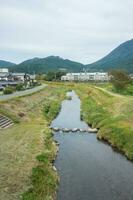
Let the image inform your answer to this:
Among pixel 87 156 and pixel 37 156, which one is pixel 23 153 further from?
pixel 87 156

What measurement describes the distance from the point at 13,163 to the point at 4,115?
20.1 metres

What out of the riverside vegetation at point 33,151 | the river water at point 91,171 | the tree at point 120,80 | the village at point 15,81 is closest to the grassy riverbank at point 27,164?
the riverside vegetation at point 33,151

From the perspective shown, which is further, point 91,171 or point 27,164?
point 91,171

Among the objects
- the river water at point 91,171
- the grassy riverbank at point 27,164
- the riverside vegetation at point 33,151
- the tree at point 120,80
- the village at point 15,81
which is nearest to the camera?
the grassy riverbank at point 27,164

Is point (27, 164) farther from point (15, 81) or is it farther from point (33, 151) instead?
point (15, 81)

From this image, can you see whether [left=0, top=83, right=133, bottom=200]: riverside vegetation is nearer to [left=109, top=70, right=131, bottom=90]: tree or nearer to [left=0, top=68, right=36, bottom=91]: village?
[left=109, top=70, right=131, bottom=90]: tree

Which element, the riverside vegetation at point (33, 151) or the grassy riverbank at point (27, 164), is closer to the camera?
the grassy riverbank at point (27, 164)

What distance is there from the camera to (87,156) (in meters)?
27.5

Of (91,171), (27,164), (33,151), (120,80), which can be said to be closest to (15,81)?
(120,80)

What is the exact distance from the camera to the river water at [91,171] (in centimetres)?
1911

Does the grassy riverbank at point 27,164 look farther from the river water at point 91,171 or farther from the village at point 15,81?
the village at point 15,81

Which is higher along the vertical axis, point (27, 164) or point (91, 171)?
point (27, 164)

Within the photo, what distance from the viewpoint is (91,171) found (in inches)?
917

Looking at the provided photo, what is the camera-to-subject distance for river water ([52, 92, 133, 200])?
62.7ft
